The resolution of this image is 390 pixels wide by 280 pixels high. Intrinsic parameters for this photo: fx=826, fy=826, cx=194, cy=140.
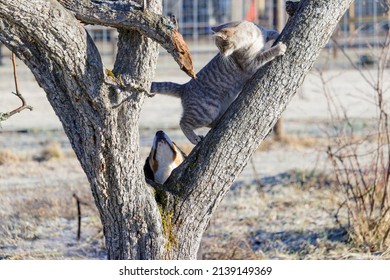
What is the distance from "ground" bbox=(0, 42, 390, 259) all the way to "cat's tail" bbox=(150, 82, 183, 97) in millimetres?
1388

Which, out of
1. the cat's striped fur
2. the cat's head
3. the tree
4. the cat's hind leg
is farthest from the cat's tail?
the tree

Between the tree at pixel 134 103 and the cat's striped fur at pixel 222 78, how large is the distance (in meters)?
0.77

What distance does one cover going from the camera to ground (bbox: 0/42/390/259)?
687 cm

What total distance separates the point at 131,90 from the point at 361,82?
11.4m

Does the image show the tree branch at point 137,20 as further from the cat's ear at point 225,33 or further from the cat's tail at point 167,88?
the cat's tail at point 167,88

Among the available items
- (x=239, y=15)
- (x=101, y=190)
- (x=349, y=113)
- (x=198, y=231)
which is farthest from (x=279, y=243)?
(x=239, y=15)

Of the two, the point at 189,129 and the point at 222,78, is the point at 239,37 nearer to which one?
the point at 222,78

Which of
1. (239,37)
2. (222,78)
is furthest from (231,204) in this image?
(239,37)

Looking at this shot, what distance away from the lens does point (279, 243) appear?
710cm

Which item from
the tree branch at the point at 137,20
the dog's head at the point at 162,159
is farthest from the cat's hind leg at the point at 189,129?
the tree branch at the point at 137,20

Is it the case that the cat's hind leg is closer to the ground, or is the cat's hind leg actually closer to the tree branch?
the ground

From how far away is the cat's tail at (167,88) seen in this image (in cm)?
577

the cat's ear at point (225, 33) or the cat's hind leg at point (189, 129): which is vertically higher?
the cat's ear at point (225, 33)

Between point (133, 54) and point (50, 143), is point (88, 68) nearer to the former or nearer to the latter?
point (133, 54)
